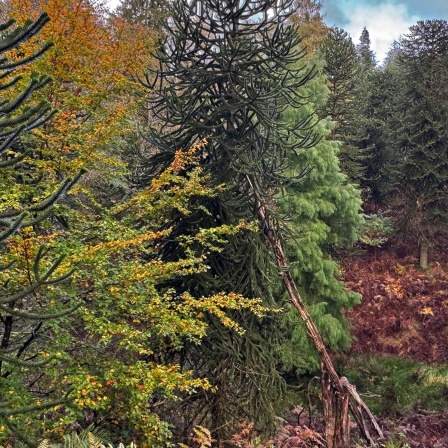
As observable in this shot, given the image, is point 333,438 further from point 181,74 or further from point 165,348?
point 181,74

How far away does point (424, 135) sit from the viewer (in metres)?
18.0

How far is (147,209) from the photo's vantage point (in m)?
6.07

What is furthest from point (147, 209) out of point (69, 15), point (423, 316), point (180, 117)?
point (423, 316)

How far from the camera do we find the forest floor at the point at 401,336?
11.9m

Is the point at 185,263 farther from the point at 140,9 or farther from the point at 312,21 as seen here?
the point at 312,21

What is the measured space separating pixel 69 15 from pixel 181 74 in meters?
2.89

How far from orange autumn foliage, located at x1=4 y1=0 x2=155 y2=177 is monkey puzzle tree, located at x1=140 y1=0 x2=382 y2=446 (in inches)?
40.8

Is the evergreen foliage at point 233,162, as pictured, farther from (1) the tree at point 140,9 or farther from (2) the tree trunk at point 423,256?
(1) the tree at point 140,9

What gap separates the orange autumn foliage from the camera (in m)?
6.90

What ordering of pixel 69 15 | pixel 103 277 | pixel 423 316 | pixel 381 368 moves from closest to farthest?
pixel 103 277 < pixel 69 15 < pixel 381 368 < pixel 423 316

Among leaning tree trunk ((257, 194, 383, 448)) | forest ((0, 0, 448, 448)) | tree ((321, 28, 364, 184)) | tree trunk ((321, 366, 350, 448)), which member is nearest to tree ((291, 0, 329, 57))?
tree ((321, 28, 364, 184))

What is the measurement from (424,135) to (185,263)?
1603 centimetres

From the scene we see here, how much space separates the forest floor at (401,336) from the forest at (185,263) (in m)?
0.07

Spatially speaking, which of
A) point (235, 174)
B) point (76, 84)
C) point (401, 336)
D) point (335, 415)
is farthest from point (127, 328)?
point (401, 336)
